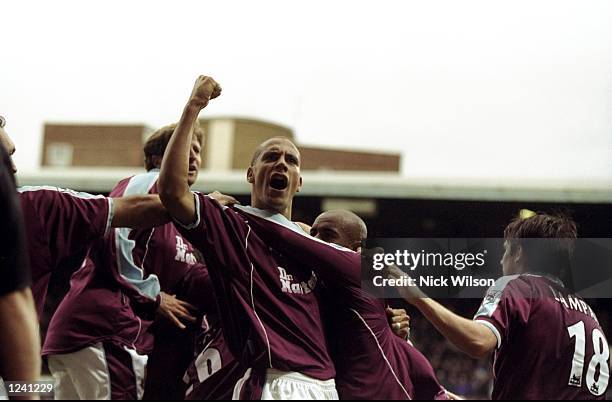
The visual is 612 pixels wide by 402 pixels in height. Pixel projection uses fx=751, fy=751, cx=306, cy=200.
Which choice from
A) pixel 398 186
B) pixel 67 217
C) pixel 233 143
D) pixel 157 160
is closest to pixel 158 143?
pixel 157 160

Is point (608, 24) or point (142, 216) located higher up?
point (608, 24)

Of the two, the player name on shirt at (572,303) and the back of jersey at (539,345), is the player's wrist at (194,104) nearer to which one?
the back of jersey at (539,345)

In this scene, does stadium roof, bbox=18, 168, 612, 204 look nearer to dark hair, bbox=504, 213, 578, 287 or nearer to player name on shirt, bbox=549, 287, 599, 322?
dark hair, bbox=504, 213, 578, 287

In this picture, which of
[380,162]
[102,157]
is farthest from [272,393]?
[102,157]

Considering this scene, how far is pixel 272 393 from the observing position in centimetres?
275

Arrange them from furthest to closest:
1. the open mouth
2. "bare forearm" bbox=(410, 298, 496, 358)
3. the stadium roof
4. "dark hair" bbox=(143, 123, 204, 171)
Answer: the stadium roof < "dark hair" bbox=(143, 123, 204, 171) < the open mouth < "bare forearm" bbox=(410, 298, 496, 358)

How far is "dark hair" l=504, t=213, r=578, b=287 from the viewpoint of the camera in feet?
10.4

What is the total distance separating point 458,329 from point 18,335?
1.51 metres

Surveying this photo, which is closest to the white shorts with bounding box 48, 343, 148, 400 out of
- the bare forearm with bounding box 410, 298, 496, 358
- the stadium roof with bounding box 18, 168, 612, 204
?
the bare forearm with bounding box 410, 298, 496, 358

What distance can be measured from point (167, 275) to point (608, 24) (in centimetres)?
282

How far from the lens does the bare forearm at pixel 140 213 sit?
2.75 m

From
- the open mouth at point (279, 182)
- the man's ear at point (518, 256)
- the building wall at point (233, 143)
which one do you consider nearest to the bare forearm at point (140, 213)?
the open mouth at point (279, 182)

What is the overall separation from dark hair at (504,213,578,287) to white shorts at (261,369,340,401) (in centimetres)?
107

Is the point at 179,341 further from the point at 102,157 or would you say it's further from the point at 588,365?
the point at 102,157
